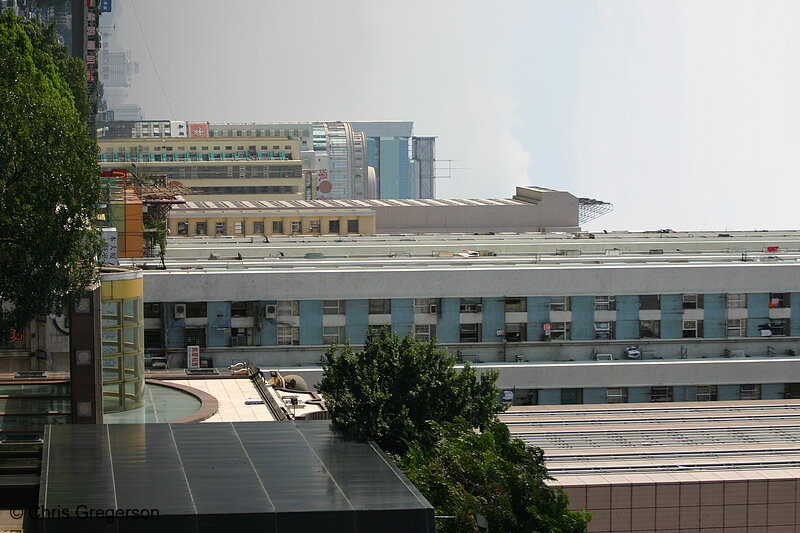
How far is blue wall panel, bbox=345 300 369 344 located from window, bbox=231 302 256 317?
397 centimetres

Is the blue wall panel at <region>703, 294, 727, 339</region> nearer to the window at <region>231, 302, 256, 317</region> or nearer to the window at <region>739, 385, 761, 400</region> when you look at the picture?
the window at <region>739, 385, 761, 400</region>

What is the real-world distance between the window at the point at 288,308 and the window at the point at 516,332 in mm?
9169

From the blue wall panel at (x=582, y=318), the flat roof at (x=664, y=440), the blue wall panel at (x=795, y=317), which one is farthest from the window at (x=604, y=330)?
the flat roof at (x=664, y=440)

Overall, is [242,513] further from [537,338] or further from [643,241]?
[643,241]

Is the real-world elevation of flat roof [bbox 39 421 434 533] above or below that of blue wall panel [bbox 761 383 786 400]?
above

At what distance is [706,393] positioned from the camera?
Answer: 58.1 meters

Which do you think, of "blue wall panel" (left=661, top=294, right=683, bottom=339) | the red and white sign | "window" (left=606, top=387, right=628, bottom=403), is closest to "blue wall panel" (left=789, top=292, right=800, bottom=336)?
"blue wall panel" (left=661, top=294, right=683, bottom=339)

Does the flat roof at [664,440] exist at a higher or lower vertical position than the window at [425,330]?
lower

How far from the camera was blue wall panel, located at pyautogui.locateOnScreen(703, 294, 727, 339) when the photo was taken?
58.9 meters

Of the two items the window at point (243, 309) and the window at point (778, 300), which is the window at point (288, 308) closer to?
the window at point (243, 309)

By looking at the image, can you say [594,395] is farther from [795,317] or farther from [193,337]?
[193,337]

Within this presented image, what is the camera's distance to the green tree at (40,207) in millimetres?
35969

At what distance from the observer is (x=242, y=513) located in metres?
24.2

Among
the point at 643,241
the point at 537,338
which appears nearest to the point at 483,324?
the point at 537,338
